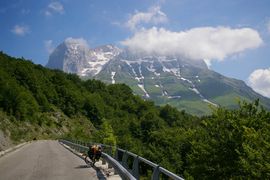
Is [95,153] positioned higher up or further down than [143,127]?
higher up

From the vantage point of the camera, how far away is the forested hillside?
33.1 m

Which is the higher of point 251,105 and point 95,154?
point 251,105

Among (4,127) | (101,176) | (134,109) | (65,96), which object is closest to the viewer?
(101,176)

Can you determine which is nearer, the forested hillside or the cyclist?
the cyclist

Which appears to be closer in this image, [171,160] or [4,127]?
[4,127]

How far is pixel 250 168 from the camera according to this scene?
89.2 ft

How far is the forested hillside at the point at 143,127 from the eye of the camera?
33125 mm

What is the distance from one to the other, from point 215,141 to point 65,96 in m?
116

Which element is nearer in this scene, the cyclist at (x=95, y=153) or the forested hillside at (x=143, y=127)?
the cyclist at (x=95, y=153)

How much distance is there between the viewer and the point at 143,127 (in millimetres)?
144375

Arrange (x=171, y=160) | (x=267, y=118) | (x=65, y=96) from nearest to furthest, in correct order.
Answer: (x=267, y=118) → (x=171, y=160) → (x=65, y=96)

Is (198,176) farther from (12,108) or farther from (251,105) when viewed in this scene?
(12,108)

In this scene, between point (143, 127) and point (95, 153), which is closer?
point (95, 153)

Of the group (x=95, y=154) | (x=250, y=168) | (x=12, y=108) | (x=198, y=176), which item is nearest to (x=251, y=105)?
(x=198, y=176)
